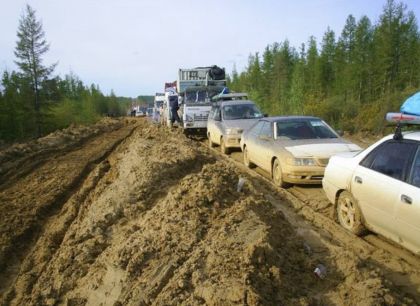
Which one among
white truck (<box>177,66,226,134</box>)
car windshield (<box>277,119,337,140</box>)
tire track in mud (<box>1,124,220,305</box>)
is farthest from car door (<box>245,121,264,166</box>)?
white truck (<box>177,66,226,134</box>)

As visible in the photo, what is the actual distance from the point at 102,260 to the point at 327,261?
267 centimetres

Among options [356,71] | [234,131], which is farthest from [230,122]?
[356,71]

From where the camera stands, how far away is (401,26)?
40.8 m

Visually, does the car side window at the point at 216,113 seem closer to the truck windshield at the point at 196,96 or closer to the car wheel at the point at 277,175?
the truck windshield at the point at 196,96

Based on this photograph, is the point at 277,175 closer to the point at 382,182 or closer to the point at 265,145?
the point at 265,145

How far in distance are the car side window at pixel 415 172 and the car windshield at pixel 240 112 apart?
10163 mm

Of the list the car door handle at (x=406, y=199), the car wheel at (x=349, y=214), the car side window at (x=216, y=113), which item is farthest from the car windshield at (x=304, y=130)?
the car side window at (x=216, y=113)

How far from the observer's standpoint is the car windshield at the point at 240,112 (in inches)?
568

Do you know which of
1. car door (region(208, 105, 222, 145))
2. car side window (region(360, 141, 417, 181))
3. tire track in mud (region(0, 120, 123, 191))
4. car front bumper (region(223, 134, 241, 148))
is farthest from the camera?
car door (region(208, 105, 222, 145))

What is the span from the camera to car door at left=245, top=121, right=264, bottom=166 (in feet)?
33.1

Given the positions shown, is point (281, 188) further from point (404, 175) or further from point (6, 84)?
point (6, 84)

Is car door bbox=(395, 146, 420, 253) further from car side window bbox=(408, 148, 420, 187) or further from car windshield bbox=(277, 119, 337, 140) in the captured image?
car windshield bbox=(277, 119, 337, 140)

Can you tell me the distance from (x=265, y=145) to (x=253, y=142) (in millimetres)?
1020

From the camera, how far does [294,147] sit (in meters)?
8.25
